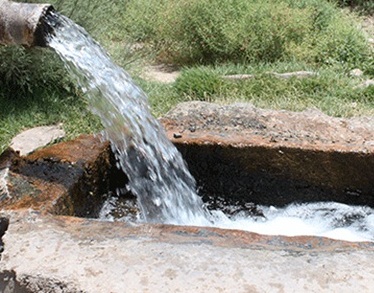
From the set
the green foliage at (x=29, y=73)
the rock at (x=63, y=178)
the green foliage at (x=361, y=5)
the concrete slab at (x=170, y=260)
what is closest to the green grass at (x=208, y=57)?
the green foliage at (x=29, y=73)

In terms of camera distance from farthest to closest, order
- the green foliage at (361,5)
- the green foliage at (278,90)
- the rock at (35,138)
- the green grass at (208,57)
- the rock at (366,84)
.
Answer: the green foliage at (361,5), the rock at (366,84), the green foliage at (278,90), the green grass at (208,57), the rock at (35,138)

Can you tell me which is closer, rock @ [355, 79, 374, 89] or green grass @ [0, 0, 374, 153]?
green grass @ [0, 0, 374, 153]

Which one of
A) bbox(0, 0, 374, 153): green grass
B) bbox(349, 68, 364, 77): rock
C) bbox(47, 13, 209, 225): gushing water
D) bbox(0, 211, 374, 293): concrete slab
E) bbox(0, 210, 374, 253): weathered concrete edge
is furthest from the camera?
bbox(349, 68, 364, 77): rock

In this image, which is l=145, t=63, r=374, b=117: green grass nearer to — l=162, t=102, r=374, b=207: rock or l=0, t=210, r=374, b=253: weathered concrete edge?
l=162, t=102, r=374, b=207: rock

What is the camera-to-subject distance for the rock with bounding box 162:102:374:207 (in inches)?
111

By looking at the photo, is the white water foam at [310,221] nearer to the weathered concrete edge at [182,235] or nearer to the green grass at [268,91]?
the weathered concrete edge at [182,235]

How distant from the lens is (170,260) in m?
1.85

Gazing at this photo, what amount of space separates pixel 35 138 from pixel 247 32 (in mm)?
2845

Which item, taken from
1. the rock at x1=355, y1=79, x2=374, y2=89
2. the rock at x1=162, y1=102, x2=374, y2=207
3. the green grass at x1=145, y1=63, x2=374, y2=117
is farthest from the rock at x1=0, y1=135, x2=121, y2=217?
the rock at x1=355, y1=79, x2=374, y2=89

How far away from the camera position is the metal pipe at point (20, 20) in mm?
2391

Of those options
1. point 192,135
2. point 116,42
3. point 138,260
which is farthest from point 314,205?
point 116,42

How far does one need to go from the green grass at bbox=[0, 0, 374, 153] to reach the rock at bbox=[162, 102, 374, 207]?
1416mm

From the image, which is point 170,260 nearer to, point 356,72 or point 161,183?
point 161,183

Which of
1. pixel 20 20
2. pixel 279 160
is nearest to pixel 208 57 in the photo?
pixel 279 160
